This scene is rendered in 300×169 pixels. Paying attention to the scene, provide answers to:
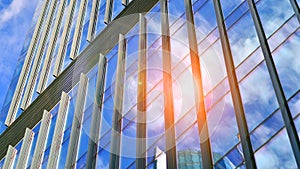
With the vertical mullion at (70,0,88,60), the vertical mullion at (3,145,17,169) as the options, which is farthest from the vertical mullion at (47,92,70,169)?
the vertical mullion at (3,145,17,169)

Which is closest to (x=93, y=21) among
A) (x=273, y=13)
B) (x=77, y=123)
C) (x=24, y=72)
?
(x=77, y=123)

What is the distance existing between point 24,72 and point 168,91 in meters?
13.7

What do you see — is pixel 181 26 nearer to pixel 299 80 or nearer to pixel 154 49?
pixel 154 49

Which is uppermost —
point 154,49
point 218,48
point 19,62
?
point 19,62

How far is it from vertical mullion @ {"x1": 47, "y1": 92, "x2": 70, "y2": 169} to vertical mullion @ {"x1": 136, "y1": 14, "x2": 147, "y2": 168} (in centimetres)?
451

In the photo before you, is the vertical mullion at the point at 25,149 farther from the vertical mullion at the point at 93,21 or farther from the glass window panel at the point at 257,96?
the glass window panel at the point at 257,96

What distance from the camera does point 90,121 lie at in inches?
619

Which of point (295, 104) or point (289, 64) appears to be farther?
point (289, 64)

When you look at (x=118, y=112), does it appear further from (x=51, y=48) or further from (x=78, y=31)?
(x=51, y=48)

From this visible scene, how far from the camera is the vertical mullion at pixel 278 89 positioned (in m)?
8.26

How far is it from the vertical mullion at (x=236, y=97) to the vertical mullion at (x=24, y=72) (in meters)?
13.0

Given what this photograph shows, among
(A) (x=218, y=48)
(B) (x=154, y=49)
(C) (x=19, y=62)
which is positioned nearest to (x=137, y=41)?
(B) (x=154, y=49)

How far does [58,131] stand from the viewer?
57.7 ft

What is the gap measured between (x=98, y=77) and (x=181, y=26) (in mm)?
3748
